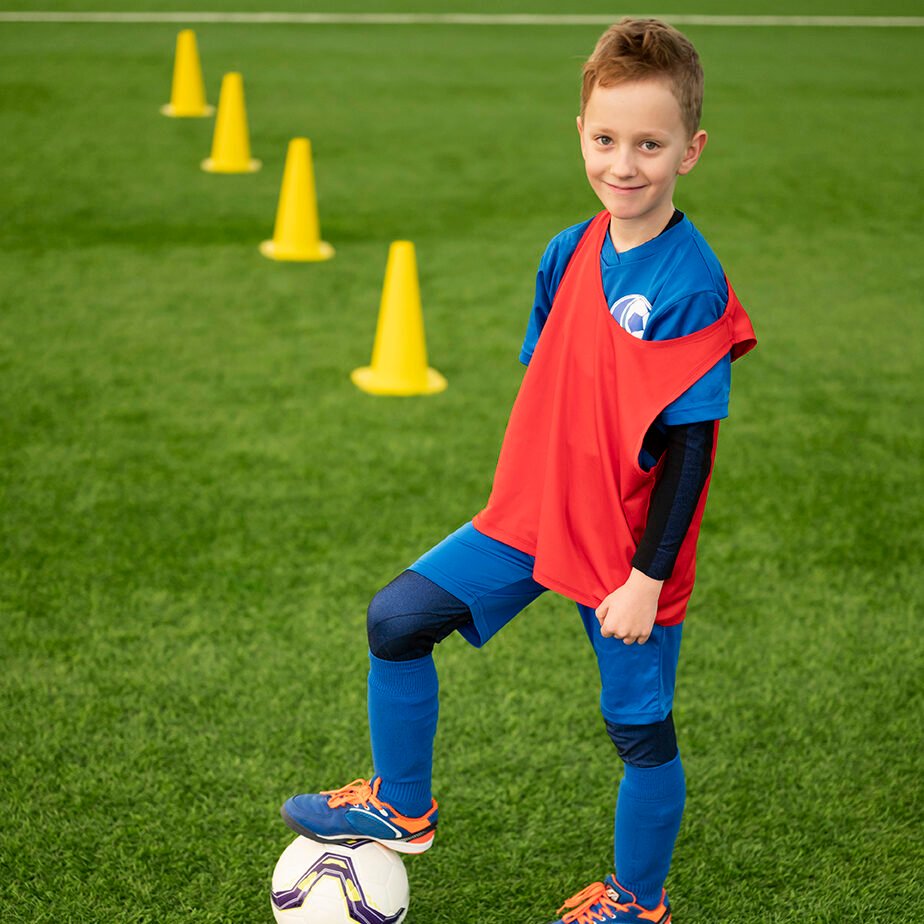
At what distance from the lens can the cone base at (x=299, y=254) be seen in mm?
7074

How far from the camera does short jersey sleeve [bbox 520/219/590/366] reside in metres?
2.33

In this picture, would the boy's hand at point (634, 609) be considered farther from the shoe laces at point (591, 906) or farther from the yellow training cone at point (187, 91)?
the yellow training cone at point (187, 91)

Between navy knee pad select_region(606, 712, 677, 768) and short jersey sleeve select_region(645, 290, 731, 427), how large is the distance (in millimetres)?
573

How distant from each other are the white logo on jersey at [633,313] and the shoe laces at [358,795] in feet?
3.26

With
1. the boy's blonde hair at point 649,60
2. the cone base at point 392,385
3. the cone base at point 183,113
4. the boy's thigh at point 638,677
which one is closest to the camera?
the boy's blonde hair at point 649,60

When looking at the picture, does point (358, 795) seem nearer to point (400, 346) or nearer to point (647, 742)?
point (647, 742)

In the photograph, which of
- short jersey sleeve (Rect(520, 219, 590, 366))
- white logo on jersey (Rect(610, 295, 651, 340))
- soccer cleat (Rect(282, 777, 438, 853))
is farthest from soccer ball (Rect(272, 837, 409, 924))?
white logo on jersey (Rect(610, 295, 651, 340))

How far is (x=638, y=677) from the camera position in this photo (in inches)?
89.8

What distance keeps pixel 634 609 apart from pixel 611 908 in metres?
→ 0.65

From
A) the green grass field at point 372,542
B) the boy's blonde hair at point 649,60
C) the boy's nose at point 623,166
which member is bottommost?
the green grass field at point 372,542

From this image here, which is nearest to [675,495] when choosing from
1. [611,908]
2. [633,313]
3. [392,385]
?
[633,313]

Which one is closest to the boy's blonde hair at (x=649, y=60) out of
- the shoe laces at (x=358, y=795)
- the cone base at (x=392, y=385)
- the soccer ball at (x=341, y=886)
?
the shoe laces at (x=358, y=795)

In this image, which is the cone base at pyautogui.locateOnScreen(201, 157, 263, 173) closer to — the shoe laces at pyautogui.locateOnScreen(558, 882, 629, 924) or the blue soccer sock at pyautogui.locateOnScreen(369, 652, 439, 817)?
the blue soccer sock at pyautogui.locateOnScreen(369, 652, 439, 817)

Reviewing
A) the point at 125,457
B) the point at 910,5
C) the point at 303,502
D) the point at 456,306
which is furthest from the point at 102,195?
the point at 910,5
